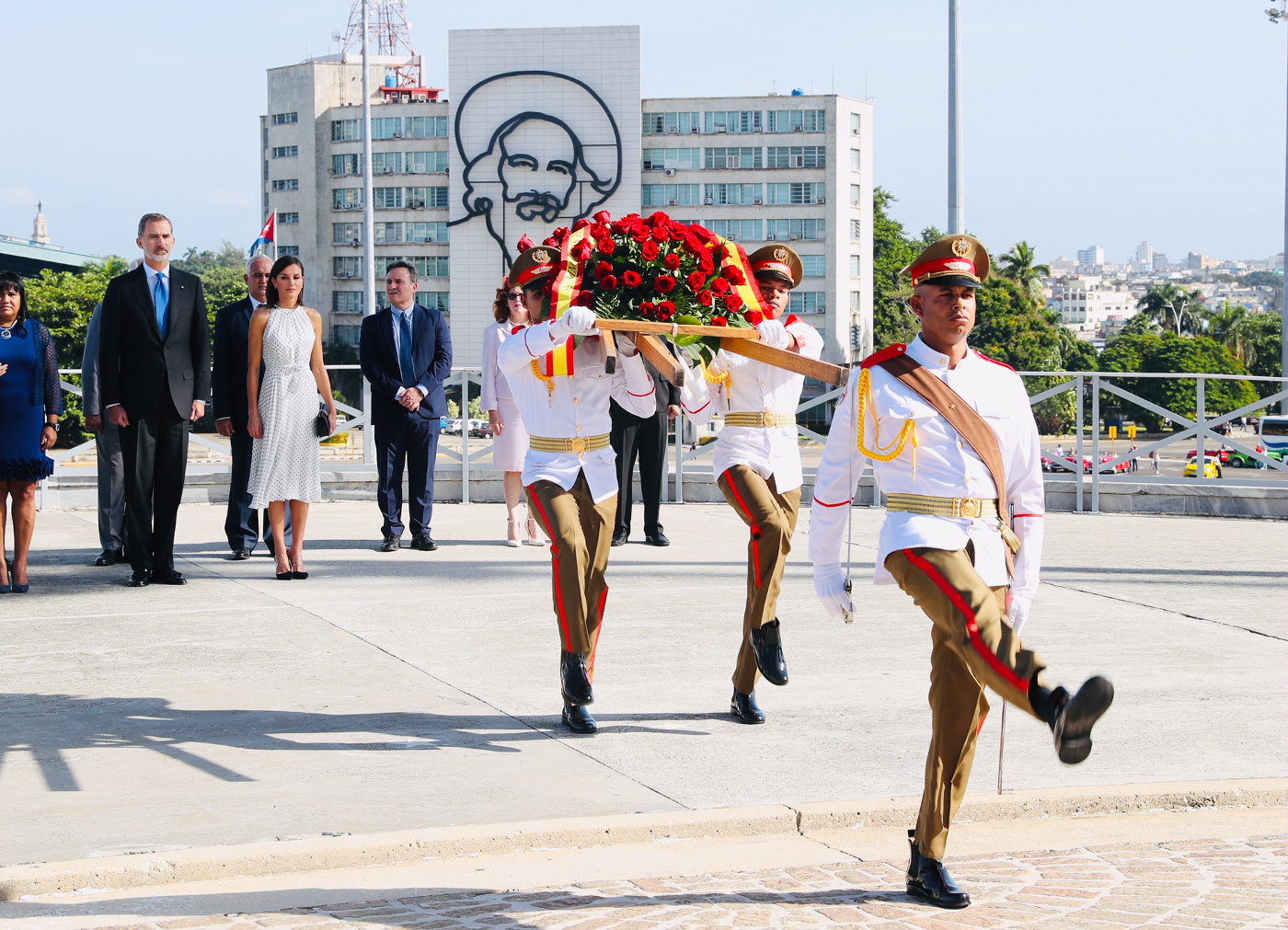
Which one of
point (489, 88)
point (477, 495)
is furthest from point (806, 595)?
point (489, 88)

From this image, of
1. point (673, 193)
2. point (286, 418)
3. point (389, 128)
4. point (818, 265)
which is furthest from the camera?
point (389, 128)

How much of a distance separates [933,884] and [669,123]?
104 metres

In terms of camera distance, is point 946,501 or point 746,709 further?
point 746,709

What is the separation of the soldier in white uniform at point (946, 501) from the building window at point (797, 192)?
103216 millimetres

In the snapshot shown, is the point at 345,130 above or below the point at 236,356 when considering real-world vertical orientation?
above

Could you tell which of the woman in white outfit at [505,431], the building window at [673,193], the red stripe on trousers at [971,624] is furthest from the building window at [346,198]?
the red stripe on trousers at [971,624]

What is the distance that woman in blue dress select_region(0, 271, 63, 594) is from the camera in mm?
9398

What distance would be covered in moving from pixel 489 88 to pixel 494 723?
99511 millimetres

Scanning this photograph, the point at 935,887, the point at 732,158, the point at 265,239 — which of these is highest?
the point at 732,158

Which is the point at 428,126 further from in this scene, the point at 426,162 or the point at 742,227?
the point at 742,227

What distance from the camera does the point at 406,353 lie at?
1191 centimetres

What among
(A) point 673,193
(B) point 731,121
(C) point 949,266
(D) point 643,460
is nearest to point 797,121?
(B) point 731,121

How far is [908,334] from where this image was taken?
364ft

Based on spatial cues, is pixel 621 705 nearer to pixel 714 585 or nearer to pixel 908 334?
pixel 714 585
